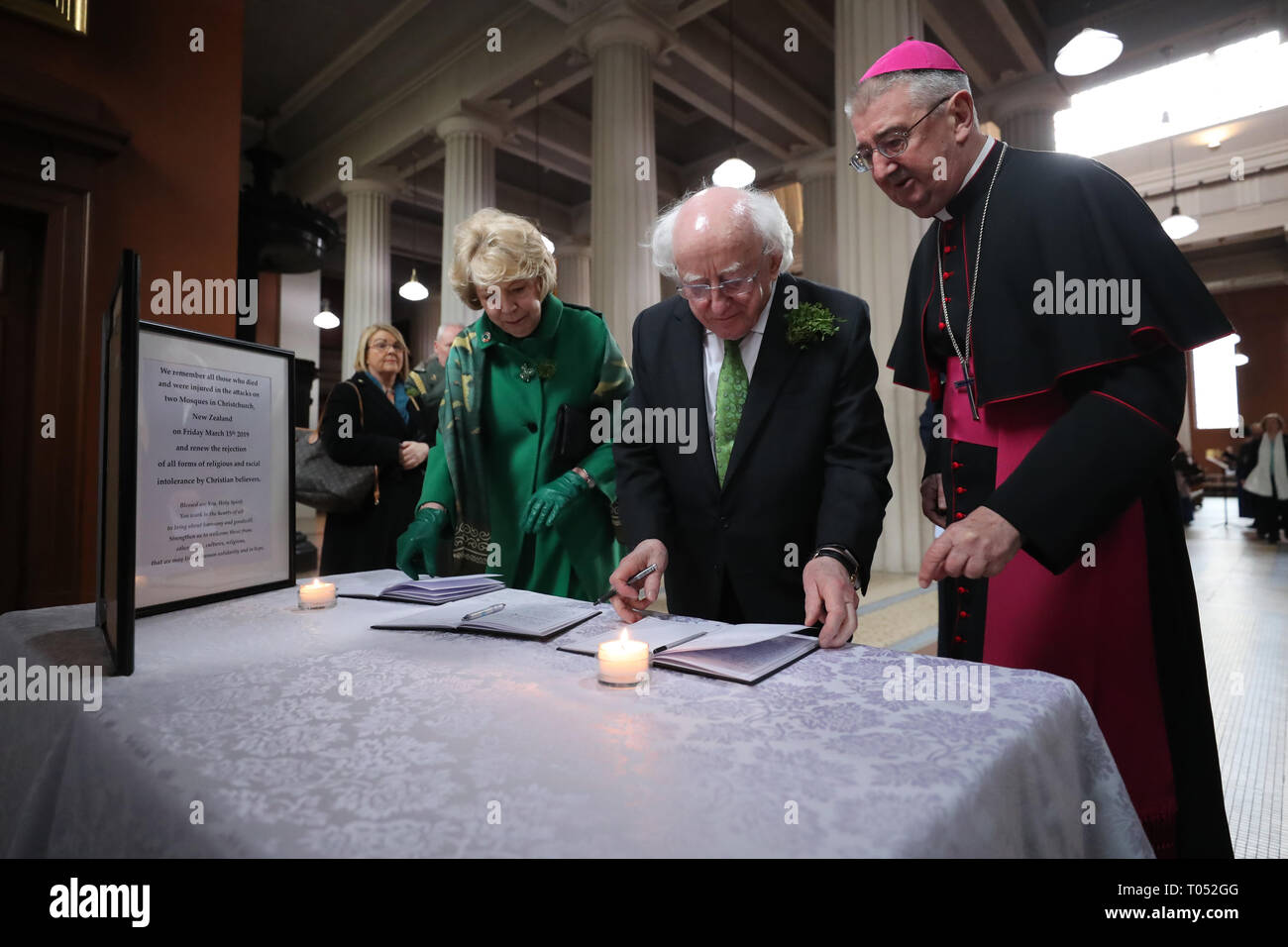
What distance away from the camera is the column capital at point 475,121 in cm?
988

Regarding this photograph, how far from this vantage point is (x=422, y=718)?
812mm

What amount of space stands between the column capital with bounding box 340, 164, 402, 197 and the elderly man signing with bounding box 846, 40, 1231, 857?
1212 centimetres

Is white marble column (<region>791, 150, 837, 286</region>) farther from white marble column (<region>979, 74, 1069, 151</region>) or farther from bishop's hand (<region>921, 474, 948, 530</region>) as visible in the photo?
bishop's hand (<region>921, 474, 948, 530</region>)

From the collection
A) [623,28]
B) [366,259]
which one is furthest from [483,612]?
[366,259]

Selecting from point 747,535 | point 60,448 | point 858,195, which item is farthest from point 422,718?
point 858,195

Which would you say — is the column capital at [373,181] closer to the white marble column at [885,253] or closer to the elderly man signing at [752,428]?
the white marble column at [885,253]

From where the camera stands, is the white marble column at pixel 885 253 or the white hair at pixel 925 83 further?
the white marble column at pixel 885 253

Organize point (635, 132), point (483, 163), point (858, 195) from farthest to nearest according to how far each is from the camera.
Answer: point (483, 163), point (635, 132), point (858, 195)

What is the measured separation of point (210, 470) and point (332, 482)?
2.05 m

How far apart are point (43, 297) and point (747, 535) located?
3.94 metres

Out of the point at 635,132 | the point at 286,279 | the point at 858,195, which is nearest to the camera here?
the point at 858,195

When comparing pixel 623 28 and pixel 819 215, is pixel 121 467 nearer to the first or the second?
pixel 623 28

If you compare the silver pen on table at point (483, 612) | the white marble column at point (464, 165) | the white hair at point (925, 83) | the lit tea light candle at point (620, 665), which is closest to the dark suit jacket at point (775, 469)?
the silver pen on table at point (483, 612)
